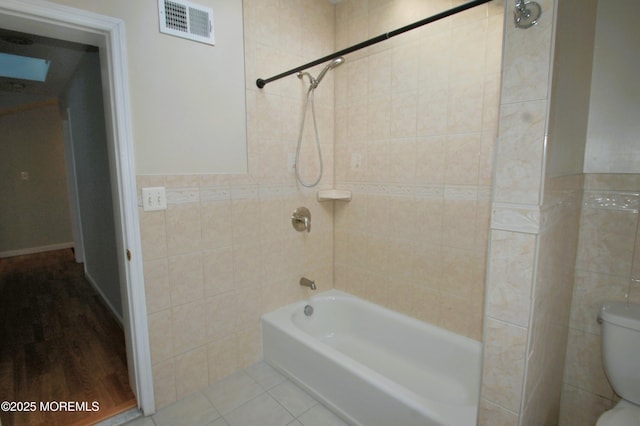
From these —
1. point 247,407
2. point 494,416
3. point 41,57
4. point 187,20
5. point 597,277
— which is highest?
point 41,57

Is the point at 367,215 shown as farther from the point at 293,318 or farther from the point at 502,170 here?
the point at 502,170

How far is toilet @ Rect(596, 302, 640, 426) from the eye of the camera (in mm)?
1310

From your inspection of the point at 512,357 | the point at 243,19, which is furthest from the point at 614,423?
the point at 243,19

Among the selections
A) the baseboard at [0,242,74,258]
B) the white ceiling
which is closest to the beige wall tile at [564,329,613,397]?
the white ceiling

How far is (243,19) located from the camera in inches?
74.4

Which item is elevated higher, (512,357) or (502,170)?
(502,170)

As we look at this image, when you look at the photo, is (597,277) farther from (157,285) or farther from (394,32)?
(157,285)

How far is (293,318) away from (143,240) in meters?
1.14

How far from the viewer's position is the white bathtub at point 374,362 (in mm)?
1432

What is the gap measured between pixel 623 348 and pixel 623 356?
35mm

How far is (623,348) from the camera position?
1.34m

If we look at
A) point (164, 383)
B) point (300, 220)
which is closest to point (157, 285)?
point (164, 383)

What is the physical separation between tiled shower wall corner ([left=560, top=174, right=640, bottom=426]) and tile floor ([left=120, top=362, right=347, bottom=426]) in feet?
4.17

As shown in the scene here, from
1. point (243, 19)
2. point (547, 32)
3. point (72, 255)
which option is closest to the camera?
point (547, 32)
